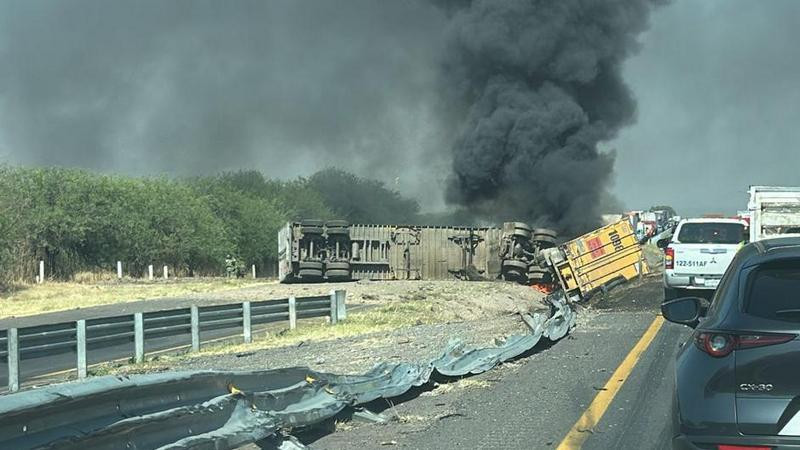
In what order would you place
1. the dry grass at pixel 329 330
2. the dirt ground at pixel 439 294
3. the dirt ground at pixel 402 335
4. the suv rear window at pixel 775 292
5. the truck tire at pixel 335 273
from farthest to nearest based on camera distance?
1. the truck tire at pixel 335 273
2. the dirt ground at pixel 439 294
3. the dry grass at pixel 329 330
4. the dirt ground at pixel 402 335
5. the suv rear window at pixel 775 292

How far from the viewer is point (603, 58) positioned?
132 ft

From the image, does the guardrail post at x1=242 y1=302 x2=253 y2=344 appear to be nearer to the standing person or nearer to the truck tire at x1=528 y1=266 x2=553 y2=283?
the truck tire at x1=528 y1=266 x2=553 y2=283

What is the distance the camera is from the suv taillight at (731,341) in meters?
3.84

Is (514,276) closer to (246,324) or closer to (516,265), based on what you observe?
(516,265)

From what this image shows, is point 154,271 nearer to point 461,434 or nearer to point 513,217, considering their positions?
point 513,217

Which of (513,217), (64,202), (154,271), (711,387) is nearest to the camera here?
(711,387)

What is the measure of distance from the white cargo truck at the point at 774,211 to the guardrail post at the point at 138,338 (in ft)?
43.0

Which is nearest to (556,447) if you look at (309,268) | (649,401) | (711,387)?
(649,401)

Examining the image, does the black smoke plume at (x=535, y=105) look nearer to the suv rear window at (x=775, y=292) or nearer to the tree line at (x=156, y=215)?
the tree line at (x=156, y=215)

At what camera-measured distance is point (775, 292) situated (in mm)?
4117

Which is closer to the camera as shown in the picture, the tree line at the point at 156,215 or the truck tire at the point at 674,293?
the truck tire at the point at 674,293

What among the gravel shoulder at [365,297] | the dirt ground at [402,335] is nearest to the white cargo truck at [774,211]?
the dirt ground at [402,335]

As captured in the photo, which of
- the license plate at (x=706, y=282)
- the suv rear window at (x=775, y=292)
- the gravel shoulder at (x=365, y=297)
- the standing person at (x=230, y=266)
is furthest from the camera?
the standing person at (x=230, y=266)

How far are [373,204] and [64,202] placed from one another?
17801 mm
